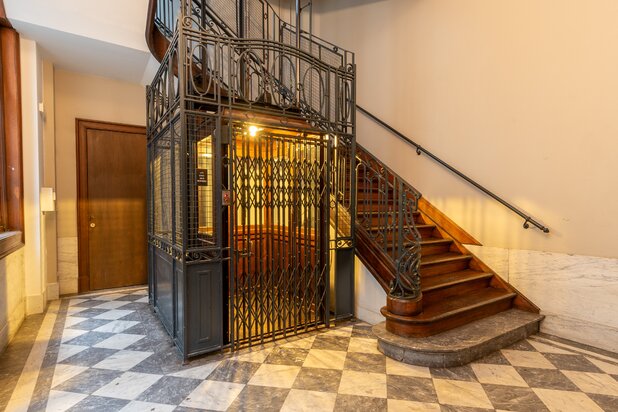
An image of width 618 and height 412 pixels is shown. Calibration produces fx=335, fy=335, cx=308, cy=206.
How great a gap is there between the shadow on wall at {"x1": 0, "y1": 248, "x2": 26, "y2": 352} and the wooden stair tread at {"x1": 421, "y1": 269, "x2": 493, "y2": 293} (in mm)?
3801

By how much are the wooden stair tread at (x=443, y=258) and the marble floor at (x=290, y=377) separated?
1.00 metres

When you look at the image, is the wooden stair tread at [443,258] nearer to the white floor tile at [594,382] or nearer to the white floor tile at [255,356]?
the white floor tile at [594,382]

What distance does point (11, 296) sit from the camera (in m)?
3.24

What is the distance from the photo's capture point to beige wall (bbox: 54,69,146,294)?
4.51m

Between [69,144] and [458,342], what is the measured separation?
17.2 feet

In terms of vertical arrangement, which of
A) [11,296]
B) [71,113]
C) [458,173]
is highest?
[71,113]

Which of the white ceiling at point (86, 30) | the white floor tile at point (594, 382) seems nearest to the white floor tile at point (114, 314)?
the white ceiling at point (86, 30)

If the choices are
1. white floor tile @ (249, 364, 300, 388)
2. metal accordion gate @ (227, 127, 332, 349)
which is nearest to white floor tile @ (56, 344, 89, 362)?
metal accordion gate @ (227, 127, 332, 349)

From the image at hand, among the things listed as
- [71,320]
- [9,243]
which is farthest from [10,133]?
[71,320]

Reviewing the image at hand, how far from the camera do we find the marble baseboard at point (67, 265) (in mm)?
4523

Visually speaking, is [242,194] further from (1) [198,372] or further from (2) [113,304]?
(2) [113,304]

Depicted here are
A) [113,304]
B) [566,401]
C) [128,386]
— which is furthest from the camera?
[113,304]

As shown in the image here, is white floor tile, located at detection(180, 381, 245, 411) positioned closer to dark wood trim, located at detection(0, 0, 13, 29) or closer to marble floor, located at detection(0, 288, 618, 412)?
marble floor, located at detection(0, 288, 618, 412)

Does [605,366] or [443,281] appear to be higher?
[443,281]
